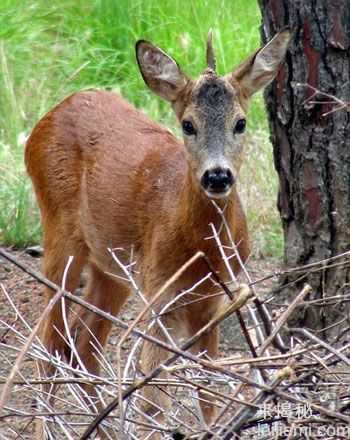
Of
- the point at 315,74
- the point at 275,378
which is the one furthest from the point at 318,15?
the point at 275,378

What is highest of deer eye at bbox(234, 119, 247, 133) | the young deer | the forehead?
the forehead

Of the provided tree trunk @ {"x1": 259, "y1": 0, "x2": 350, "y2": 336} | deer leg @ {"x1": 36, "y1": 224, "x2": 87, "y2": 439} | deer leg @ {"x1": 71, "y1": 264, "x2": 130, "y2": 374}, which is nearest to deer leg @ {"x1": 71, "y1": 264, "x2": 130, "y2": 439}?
deer leg @ {"x1": 71, "y1": 264, "x2": 130, "y2": 374}

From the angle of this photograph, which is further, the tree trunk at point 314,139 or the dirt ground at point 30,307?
the dirt ground at point 30,307

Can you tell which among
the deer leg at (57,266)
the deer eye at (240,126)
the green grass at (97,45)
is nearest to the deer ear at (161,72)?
the deer eye at (240,126)

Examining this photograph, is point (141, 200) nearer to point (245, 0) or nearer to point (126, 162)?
point (126, 162)

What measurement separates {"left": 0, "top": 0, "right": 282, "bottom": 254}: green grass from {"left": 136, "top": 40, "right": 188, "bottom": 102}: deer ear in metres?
3.03

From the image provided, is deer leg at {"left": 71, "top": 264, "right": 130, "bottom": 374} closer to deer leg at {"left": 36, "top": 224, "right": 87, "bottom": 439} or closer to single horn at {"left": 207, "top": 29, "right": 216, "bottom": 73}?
deer leg at {"left": 36, "top": 224, "right": 87, "bottom": 439}

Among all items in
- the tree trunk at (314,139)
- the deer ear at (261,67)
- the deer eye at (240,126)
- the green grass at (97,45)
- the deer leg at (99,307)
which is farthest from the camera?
the green grass at (97,45)

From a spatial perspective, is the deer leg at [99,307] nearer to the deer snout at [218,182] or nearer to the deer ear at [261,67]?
the deer ear at [261,67]

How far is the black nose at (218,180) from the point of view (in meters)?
5.58

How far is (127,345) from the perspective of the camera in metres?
7.39

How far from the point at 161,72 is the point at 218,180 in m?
0.89

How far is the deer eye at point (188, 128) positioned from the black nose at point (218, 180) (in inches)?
14.6

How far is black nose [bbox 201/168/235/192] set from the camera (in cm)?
558
